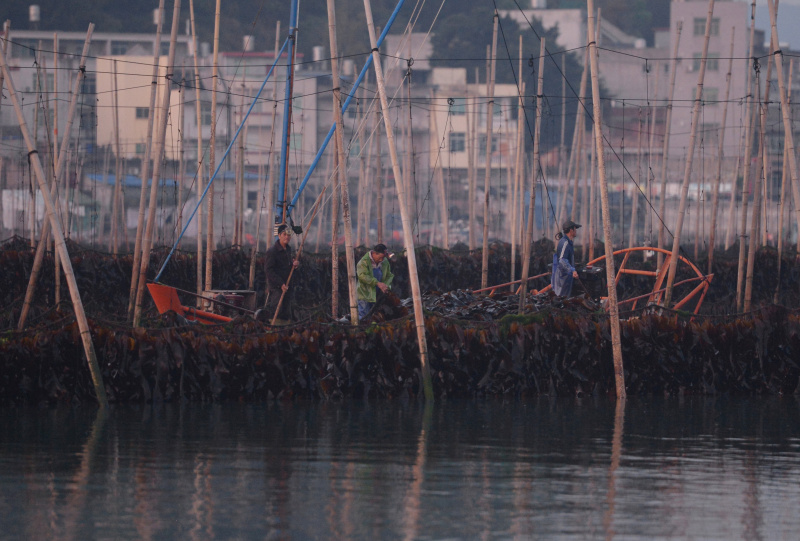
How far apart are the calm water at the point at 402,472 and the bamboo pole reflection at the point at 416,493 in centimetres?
2

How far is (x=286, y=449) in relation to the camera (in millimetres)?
11055

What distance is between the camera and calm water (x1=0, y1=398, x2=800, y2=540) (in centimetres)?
782

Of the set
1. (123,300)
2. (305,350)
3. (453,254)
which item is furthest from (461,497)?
(453,254)

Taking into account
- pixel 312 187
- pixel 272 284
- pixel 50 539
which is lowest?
pixel 50 539

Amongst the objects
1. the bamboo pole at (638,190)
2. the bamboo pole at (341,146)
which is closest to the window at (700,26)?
the bamboo pole at (638,190)

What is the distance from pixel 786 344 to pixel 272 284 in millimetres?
7153

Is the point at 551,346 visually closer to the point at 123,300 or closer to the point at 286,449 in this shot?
the point at 286,449

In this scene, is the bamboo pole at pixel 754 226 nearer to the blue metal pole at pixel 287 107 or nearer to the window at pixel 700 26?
the blue metal pole at pixel 287 107

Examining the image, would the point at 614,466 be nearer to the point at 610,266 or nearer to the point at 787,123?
the point at 610,266

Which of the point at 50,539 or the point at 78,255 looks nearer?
the point at 50,539

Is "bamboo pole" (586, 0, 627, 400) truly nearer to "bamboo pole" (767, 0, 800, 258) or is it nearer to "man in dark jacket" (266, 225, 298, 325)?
"bamboo pole" (767, 0, 800, 258)

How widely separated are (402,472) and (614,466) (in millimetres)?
1725

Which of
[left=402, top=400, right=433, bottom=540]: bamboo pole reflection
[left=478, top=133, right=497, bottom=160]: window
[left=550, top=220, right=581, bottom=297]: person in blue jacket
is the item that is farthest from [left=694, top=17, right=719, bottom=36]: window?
[left=402, top=400, right=433, bottom=540]: bamboo pole reflection

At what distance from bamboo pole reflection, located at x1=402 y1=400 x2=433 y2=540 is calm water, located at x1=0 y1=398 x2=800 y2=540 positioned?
0.06 ft
